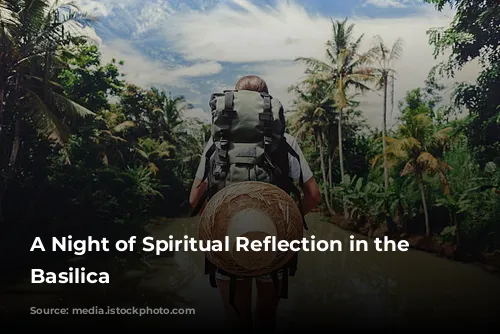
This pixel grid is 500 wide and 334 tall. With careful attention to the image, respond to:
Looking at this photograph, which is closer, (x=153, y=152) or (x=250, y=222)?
(x=250, y=222)

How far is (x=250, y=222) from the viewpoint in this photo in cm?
103

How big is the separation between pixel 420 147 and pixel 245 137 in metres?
5.35

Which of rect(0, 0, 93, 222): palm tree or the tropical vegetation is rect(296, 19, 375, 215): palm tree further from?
rect(0, 0, 93, 222): palm tree

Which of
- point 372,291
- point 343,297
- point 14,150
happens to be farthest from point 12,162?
point 372,291

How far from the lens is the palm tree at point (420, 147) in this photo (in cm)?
582

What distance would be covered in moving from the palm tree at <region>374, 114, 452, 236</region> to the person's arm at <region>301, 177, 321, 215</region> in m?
4.92

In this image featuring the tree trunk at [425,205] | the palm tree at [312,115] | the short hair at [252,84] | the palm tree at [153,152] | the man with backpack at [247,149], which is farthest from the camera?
the palm tree at [312,115]

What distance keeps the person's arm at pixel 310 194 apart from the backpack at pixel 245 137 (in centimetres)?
11

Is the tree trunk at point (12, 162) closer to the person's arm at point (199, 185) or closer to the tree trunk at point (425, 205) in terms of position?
the person's arm at point (199, 185)

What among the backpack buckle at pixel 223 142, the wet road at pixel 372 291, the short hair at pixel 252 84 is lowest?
the wet road at pixel 372 291

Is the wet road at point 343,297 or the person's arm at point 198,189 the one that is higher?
the person's arm at point 198,189

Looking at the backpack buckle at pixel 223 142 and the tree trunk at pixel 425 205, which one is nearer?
the backpack buckle at pixel 223 142

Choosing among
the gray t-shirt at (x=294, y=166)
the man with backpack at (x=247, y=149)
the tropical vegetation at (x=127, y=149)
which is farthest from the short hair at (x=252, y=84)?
the tropical vegetation at (x=127, y=149)

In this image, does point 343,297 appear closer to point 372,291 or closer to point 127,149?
point 372,291
